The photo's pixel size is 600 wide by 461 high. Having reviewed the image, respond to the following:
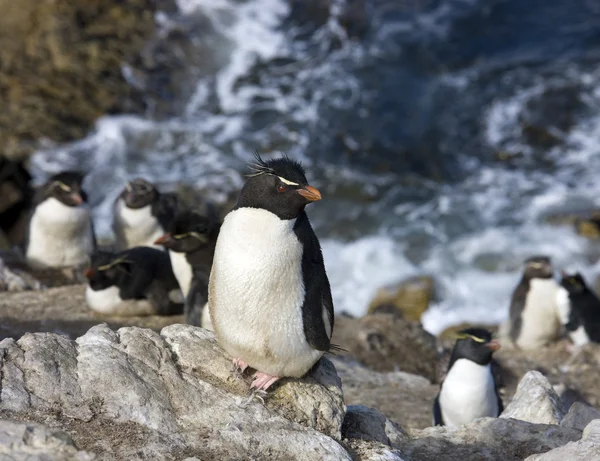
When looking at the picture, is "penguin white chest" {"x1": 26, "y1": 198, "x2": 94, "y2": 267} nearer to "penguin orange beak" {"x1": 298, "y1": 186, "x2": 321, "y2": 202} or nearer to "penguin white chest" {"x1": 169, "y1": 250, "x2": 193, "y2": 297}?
"penguin white chest" {"x1": 169, "y1": 250, "x2": 193, "y2": 297}

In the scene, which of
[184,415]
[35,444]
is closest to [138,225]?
[184,415]

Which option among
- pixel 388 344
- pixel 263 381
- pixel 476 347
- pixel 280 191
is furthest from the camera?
pixel 388 344

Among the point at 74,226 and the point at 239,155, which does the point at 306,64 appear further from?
the point at 74,226

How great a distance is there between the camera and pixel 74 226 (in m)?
10.2

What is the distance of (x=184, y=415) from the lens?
4.37m

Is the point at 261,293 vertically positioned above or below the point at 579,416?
above

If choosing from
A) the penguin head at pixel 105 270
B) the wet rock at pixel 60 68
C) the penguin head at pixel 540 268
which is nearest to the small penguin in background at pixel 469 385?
the penguin head at pixel 105 270

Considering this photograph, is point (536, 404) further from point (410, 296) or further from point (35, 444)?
point (410, 296)

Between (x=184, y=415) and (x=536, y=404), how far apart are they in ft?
8.89

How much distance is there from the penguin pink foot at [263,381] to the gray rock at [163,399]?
0.06 meters

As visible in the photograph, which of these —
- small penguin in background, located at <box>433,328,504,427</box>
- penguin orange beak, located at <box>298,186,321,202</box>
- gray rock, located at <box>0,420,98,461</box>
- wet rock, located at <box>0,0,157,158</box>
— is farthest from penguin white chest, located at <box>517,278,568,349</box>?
wet rock, located at <box>0,0,157,158</box>

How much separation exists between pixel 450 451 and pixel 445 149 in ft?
43.5

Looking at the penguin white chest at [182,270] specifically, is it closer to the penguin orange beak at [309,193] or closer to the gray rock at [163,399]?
the gray rock at [163,399]

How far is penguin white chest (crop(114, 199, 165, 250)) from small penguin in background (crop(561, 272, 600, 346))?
4.93m
